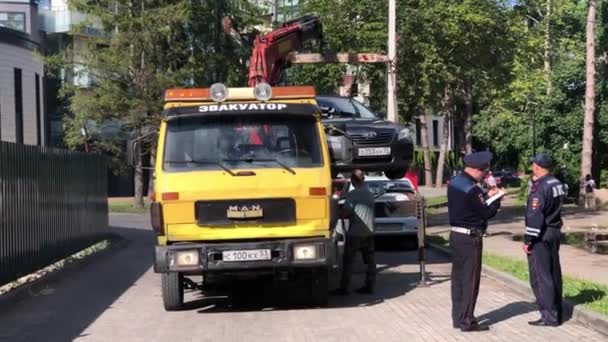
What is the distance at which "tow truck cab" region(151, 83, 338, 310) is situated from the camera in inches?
401

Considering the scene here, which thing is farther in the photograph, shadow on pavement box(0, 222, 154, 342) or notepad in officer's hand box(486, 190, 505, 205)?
shadow on pavement box(0, 222, 154, 342)

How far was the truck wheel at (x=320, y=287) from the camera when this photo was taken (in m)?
10.8

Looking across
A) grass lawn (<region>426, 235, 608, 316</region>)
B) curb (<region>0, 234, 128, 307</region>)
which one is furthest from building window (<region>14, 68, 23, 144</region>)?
grass lawn (<region>426, 235, 608, 316</region>)

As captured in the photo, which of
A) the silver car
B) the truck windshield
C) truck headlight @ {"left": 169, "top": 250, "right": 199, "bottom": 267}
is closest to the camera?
truck headlight @ {"left": 169, "top": 250, "right": 199, "bottom": 267}

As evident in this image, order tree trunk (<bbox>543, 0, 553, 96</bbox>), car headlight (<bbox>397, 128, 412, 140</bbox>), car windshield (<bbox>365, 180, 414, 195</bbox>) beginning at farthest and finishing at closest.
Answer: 1. tree trunk (<bbox>543, 0, 553, 96</bbox>)
2. car windshield (<bbox>365, 180, 414, 195</bbox>)
3. car headlight (<bbox>397, 128, 412, 140</bbox>)

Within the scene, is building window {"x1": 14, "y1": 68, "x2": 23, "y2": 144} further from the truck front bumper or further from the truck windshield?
the truck front bumper

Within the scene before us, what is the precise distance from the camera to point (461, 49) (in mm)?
29000

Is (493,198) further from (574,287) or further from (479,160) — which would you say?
(574,287)

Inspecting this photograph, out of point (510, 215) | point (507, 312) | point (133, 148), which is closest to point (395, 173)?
point (507, 312)

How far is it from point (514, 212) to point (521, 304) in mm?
20741

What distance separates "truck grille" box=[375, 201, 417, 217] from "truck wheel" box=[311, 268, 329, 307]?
21.5ft

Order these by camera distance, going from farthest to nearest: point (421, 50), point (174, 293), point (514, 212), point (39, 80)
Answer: point (39, 80) < point (514, 212) < point (421, 50) < point (174, 293)

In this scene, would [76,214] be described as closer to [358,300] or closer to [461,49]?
[358,300]

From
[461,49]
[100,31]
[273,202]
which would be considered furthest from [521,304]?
[100,31]
